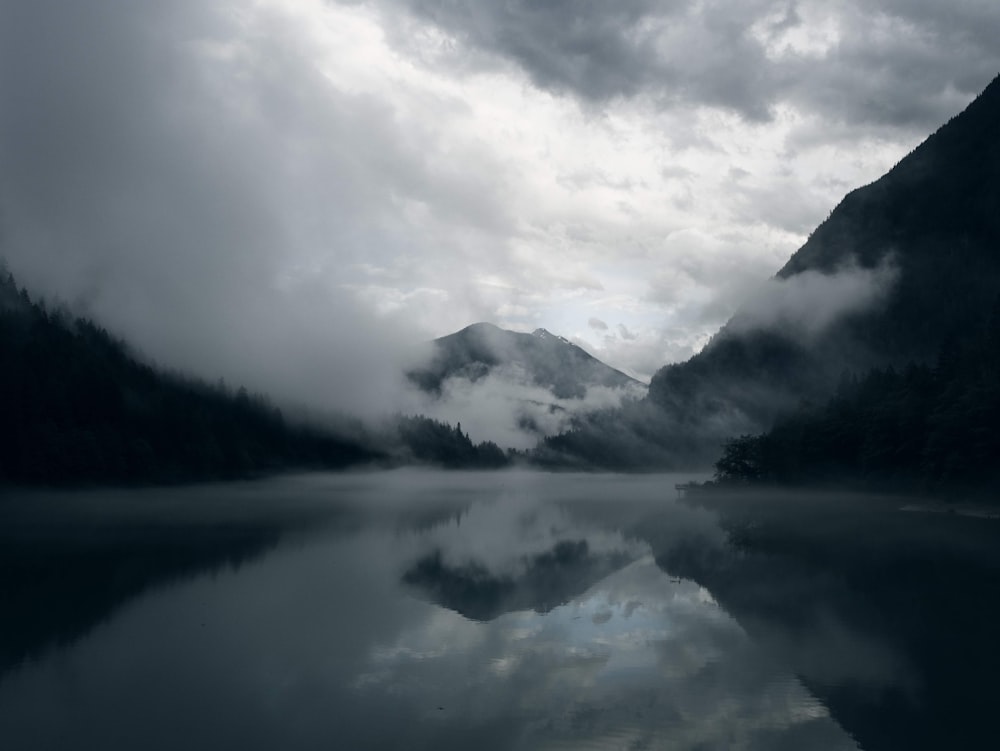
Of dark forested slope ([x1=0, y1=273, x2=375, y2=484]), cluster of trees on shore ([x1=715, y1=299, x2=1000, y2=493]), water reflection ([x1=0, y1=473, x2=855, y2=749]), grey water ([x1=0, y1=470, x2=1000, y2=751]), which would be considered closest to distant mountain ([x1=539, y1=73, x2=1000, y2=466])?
cluster of trees on shore ([x1=715, y1=299, x2=1000, y2=493])

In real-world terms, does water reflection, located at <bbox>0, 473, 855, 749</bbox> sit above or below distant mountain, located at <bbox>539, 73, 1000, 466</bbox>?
below

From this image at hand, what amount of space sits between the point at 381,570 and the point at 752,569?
1468 centimetres

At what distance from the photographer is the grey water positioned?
47.3 feet

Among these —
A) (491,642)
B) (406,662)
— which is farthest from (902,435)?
(406,662)

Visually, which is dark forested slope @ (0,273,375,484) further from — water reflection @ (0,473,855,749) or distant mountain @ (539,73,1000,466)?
distant mountain @ (539,73,1000,466)

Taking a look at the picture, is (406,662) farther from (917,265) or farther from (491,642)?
(917,265)

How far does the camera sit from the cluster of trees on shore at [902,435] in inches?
2336

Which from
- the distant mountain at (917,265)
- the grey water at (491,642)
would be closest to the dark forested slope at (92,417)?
the grey water at (491,642)

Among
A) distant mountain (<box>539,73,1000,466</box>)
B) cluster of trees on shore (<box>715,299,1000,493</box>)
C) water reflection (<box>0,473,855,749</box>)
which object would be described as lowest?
water reflection (<box>0,473,855,749</box>)

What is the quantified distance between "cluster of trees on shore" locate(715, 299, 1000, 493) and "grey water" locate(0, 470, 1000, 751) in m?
19.8

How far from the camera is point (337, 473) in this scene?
188 metres

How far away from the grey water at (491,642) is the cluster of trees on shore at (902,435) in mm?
19836

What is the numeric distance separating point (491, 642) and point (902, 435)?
2484 inches

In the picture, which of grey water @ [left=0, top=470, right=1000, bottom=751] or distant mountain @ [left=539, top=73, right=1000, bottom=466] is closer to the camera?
grey water @ [left=0, top=470, right=1000, bottom=751]
